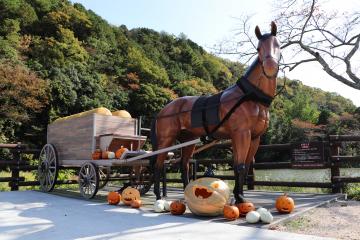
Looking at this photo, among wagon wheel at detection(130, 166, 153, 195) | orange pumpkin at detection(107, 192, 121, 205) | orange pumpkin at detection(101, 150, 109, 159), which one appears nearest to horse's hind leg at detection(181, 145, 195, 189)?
wagon wheel at detection(130, 166, 153, 195)

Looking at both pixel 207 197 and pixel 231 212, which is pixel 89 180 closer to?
pixel 207 197

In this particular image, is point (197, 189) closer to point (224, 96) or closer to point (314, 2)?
point (224, 96)

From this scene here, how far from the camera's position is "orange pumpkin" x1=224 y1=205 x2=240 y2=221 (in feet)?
15.0

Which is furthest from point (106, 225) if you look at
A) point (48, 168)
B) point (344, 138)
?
point (344, 138)

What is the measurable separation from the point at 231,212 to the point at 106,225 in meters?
1.55

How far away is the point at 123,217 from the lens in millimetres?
4945

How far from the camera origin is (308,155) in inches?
302

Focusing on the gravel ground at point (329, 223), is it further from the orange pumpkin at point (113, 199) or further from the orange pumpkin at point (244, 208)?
the orange pumpkin at point (113, 199)

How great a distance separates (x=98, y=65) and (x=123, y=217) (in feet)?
90.9

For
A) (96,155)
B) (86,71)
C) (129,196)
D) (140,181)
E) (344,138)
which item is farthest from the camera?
(86,71)

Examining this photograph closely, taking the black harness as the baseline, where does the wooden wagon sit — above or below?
below

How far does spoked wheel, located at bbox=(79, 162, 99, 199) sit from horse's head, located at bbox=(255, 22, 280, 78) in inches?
141

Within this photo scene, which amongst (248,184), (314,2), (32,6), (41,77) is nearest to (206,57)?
(32,6)

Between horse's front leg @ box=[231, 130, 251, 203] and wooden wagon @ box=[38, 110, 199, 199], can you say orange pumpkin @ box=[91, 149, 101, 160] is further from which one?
horse's front leg @ box=[231, 130, 251, 203]
